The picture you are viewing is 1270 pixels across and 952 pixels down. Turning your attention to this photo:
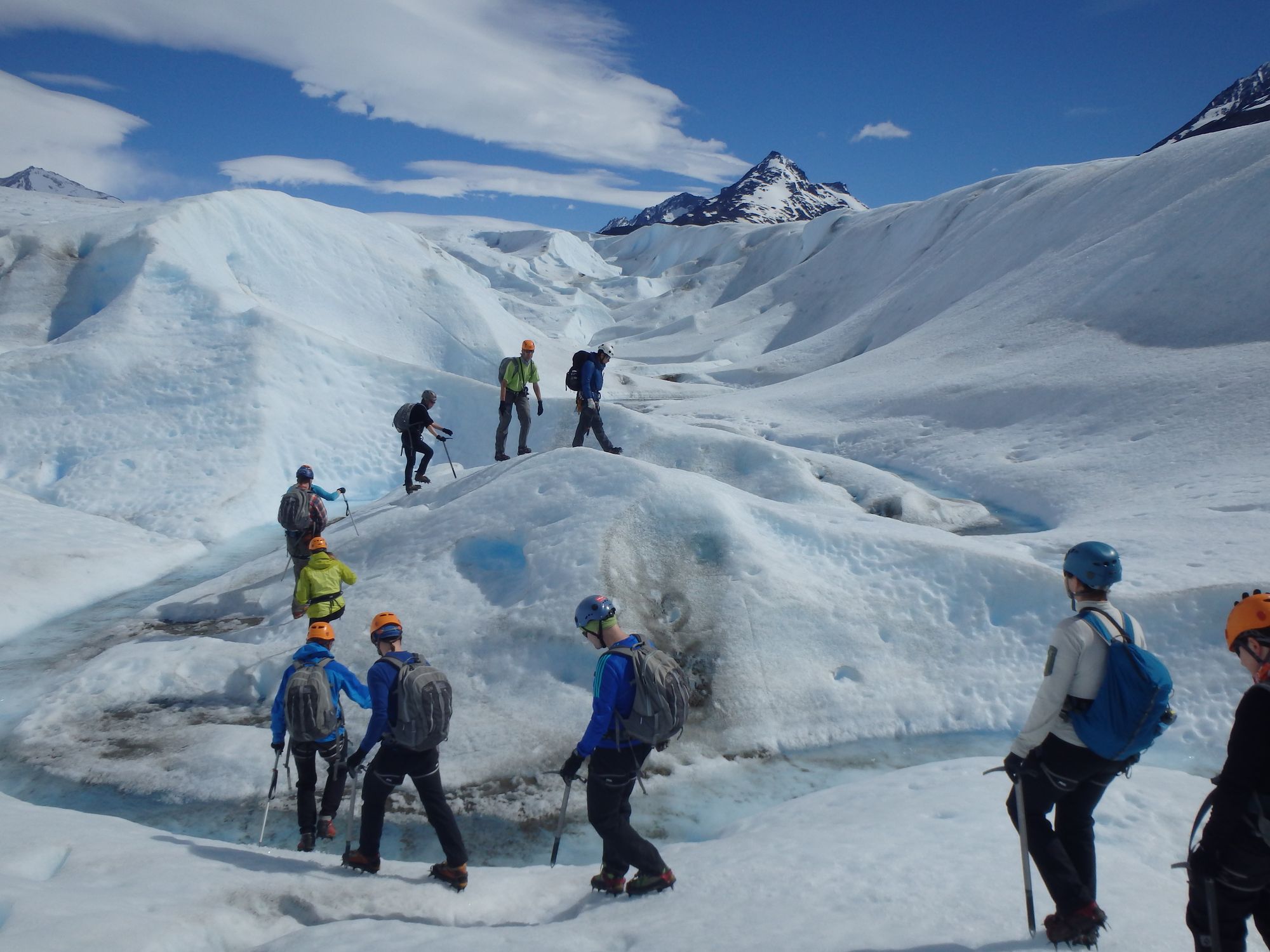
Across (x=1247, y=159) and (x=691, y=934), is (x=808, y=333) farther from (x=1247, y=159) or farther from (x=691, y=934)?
(x=691, y=934)

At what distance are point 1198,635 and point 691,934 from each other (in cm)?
668

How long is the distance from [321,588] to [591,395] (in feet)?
20.0

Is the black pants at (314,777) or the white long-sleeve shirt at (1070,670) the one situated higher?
the white long-sleeve shirt at (1070,670)

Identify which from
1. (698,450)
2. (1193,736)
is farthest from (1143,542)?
Result: (698,450)

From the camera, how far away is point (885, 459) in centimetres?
1822

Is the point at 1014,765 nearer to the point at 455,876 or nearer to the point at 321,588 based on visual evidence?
the point at 455,876

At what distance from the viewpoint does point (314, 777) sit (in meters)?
5.96

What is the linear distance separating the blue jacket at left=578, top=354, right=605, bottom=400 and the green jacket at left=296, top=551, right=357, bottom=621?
5.65 meters

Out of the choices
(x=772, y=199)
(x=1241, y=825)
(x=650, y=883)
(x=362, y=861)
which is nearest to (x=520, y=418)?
(x=362, y=861)

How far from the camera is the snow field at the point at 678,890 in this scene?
13.5ft

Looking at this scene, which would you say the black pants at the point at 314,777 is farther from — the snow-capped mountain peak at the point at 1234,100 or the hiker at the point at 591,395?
the snow-capped mountain peak at the point at 1234,100

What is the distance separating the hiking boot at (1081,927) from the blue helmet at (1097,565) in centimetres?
151

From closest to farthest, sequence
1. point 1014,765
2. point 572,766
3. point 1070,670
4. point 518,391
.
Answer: point 1070,670
point 1014,765
point 572,766
point 518,391

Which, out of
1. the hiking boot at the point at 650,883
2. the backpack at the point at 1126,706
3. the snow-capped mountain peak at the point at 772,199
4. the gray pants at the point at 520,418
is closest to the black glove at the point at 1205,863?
the backpack at the point at 1126,706
